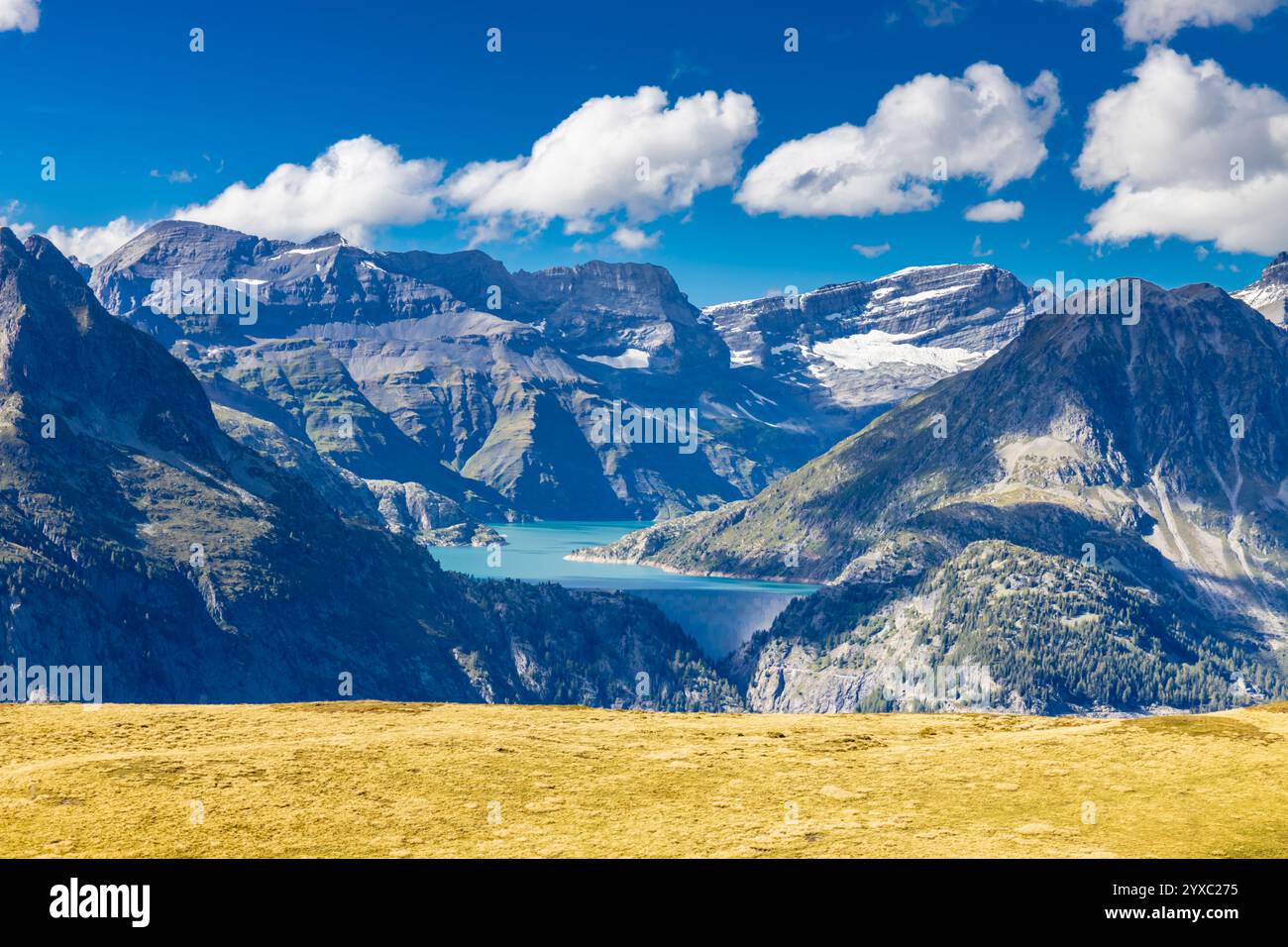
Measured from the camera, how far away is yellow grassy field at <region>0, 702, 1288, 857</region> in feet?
186

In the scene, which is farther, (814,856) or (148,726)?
(148,726)

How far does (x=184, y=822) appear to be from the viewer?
5916cm

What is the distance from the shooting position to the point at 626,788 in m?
69.6

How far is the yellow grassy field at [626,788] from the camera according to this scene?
56750 millimetres
